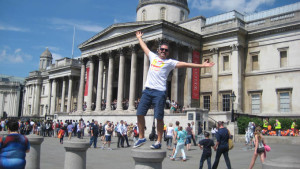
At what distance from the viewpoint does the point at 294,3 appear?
32.8 metres

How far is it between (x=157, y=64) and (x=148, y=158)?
2004mm

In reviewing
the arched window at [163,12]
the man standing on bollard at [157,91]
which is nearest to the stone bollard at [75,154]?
the man standing on bollard at [157,91]

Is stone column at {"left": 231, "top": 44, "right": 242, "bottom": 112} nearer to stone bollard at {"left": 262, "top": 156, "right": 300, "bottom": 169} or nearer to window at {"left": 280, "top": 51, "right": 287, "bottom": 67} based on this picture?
window at {"left": 280, "top": 51, "right": 287, "bottom": 67}

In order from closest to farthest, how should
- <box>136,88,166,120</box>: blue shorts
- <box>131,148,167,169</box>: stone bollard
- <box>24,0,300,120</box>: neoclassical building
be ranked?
<box>131,148,167,169</box>: stone bollard
<box>136,88,166,120</box>: blue shorts
<box>24,0,300,120</box>: neoclassical building

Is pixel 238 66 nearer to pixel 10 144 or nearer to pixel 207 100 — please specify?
pixel 207 100

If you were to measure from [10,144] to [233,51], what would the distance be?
Answer: 28.9m

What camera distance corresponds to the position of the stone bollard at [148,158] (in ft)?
15.5

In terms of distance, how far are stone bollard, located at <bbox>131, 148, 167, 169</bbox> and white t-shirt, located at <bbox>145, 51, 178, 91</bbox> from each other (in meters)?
1.41

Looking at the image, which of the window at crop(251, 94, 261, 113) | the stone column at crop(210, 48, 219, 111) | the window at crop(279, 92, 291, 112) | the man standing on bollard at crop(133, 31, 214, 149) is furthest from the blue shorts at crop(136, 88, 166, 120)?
the window at crop(251, 94, 261, 113)

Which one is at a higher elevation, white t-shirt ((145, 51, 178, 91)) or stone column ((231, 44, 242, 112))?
stone column ((231, 44, 242, 112))

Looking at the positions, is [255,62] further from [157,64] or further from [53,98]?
[53,98]

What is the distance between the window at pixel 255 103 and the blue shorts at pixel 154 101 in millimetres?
27569

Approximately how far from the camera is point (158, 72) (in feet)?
19.3

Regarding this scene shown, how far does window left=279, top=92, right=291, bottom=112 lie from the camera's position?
28859 mm
